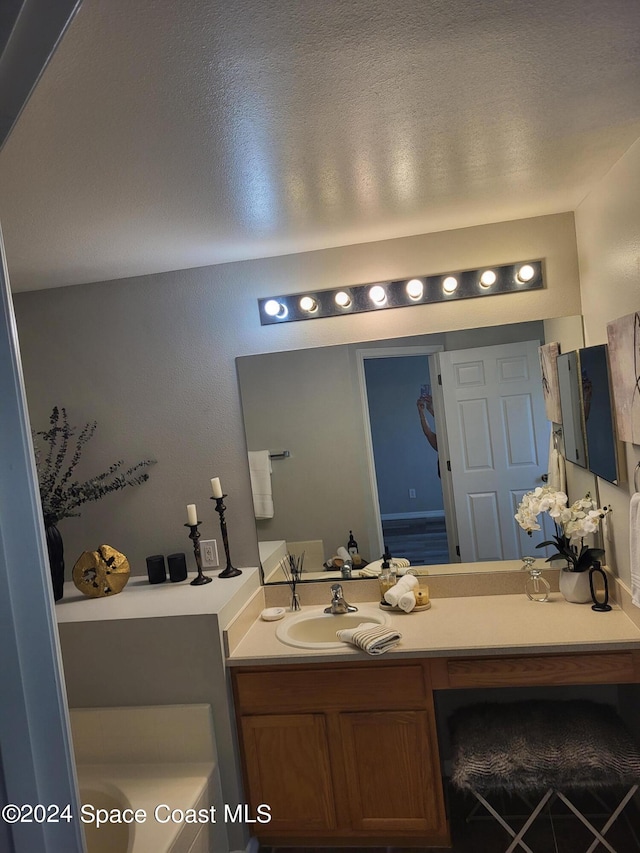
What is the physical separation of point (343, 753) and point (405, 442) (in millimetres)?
1263

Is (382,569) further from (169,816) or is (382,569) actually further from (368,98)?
(368,98)

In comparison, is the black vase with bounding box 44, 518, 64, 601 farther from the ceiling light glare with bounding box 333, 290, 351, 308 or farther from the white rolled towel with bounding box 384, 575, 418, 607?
the ceiling light glare with bounding box 333, 290, 351, 308

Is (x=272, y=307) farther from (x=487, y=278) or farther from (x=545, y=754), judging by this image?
(x=545, y=754)

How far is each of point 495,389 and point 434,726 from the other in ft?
4.55

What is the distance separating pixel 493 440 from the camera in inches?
111

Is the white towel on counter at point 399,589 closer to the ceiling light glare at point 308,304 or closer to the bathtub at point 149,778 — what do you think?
the bathtub at point 149,778

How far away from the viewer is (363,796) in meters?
2.41

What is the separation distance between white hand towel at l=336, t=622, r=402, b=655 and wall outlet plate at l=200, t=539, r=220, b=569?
2.77 feet

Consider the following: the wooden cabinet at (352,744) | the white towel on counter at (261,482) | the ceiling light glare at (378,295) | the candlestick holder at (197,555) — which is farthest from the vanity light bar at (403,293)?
the wooden cabinet at (352,744)

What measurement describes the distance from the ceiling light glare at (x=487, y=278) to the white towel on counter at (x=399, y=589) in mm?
1318

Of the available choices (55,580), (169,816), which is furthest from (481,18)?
(55,580)

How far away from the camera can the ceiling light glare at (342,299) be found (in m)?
2.88

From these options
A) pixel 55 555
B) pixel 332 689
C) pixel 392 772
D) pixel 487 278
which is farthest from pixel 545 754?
pixel 55 555

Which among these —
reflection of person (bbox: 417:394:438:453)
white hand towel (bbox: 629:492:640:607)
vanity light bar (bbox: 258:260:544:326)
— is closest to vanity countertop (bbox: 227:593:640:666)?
white hand towel (bbox: 629:492:640:607)
